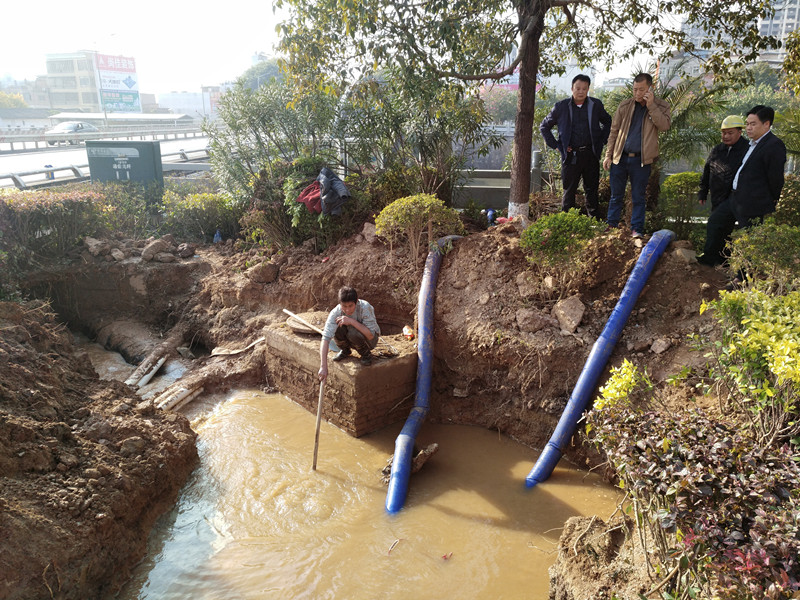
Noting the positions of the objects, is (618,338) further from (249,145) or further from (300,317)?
(249,145)

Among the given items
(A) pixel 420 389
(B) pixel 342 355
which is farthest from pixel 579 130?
(B) pixel 342 355

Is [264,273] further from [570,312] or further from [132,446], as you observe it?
[570,312]

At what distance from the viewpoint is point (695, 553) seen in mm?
2609

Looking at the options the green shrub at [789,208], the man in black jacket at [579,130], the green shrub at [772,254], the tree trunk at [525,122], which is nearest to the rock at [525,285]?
the tree trunk at [525,122]

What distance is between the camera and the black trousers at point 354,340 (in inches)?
240

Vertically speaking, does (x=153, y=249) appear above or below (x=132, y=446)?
above

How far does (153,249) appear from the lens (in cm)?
976

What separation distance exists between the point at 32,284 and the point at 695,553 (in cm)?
999

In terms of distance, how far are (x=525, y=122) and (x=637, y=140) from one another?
1.55 metres

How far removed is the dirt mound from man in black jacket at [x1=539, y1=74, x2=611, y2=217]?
564 cm

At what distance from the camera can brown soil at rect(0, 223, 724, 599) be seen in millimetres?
4211

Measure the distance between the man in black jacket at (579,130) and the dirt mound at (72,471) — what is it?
Result: 564 cm

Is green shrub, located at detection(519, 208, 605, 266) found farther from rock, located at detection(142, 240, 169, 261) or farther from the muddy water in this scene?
rock, located at detection(142, 240, 169, 261)

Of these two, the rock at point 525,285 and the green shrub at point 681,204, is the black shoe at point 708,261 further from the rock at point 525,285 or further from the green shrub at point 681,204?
the rock at point 525,285
